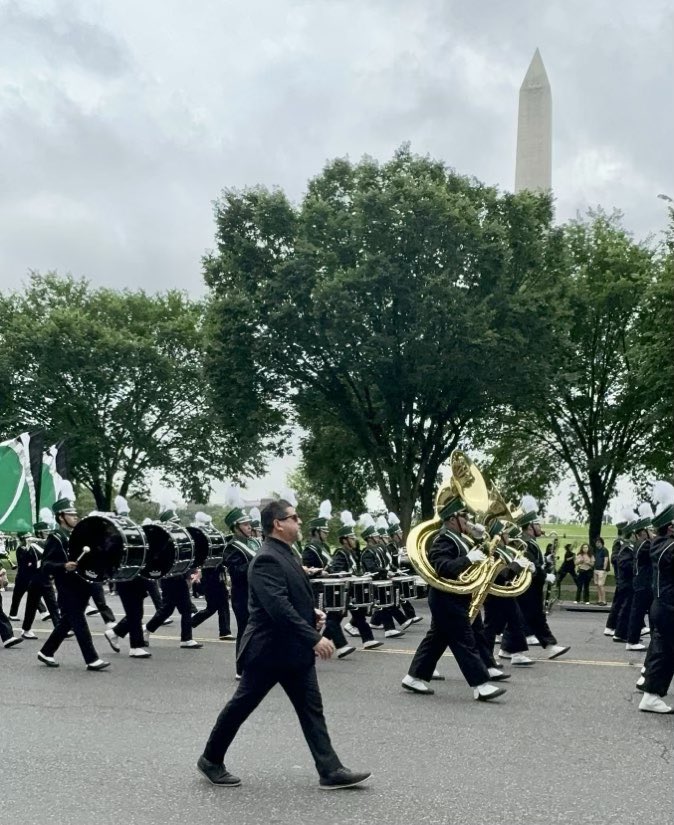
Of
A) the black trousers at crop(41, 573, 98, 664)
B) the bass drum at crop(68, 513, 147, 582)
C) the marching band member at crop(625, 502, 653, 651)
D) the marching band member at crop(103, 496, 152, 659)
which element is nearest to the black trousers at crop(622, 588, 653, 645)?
the marching band member at crop(625, 502, 653, 651)

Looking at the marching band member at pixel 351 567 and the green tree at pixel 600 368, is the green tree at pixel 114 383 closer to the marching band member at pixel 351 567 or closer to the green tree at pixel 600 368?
the green tree at pixel 600 368

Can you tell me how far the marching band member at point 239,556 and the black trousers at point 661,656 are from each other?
16.3ft

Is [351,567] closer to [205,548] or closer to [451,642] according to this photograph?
[205,548]

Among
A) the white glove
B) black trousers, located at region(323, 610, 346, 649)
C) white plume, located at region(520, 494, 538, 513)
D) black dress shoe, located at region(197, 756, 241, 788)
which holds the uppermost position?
white plume, located at region(520, 494, 538, 513)

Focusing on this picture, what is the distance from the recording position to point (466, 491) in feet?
39.0

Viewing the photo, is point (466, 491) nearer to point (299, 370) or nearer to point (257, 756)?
point (257, 756)

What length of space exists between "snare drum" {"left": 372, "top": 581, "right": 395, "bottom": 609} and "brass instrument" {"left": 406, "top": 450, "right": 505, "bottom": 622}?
2.25 m

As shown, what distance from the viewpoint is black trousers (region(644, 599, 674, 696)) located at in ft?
30.0

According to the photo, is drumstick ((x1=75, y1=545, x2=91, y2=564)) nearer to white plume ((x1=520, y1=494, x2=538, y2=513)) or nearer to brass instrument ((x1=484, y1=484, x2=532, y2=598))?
brass instrument ((x1=484, y1=484, x2=532, y2=598))

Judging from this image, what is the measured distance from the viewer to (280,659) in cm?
661

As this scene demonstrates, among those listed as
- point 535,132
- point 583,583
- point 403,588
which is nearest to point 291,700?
point 403,588

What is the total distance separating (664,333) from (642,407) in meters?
4.71

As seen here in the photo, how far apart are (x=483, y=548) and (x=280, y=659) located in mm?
5326

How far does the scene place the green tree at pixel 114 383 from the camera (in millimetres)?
39688
